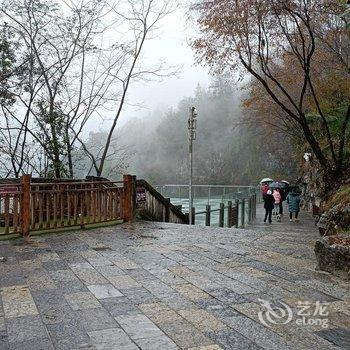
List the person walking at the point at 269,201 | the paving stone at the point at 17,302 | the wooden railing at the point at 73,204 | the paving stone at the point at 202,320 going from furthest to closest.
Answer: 1. the person walking at the point at 269,201
2. the wooden railing at the point at 73,204
3. the paving stone at the point at 17,302
4. the paving stone at the point at 202,320

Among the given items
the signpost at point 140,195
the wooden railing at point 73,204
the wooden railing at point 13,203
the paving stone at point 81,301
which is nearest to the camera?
the paving stone at point 81,301

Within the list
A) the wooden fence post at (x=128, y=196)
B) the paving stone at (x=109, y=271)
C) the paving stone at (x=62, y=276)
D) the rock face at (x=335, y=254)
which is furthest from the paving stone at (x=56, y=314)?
the wooden fence post at (x=128, y=196)

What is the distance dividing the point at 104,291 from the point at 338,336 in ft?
7.40

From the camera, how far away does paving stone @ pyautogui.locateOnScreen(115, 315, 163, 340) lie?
3.07 metres

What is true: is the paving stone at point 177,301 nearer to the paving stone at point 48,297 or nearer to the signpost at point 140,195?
the paving stone at point 48,297

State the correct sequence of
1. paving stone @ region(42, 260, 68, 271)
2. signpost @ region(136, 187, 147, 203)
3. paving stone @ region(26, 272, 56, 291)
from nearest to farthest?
paving stone @ region(26, 272, 56, 291), paving stone @ region(42, 260, 68, 271), signpost @ region(136, 187, 147, 203)

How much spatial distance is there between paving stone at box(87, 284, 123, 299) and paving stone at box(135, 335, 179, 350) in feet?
3.67

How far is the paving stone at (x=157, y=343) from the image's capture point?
284 centimetres

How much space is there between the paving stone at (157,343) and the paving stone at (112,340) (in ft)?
0.20

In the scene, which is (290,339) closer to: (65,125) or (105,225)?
(105,225)

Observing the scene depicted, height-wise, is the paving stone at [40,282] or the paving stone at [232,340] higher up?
the paving stone at [40,282]

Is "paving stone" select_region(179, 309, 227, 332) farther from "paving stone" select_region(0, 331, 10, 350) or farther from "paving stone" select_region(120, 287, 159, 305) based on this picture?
"paving stone" select_region(0, 331, 10, 350)

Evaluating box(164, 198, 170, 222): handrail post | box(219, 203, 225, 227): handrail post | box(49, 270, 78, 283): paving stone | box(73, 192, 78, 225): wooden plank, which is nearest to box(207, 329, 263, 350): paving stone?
box(49, 270, 78, 283): paving stone

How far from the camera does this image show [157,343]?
291 centimetres
